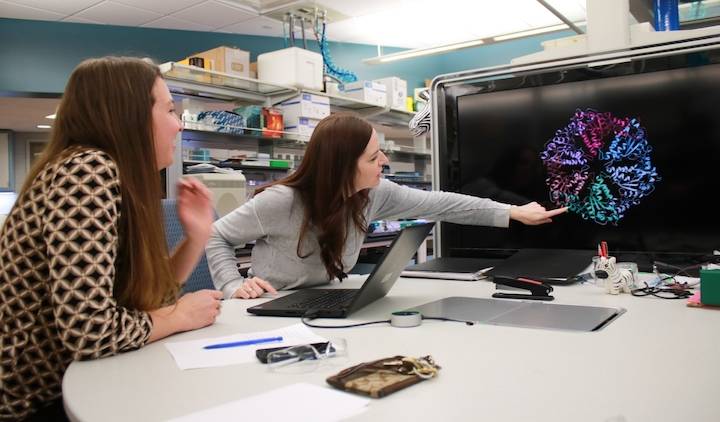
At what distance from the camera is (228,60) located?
413cm

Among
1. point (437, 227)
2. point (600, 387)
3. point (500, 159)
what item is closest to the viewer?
point (600, 387)

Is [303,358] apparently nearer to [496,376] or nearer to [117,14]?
[496,376]

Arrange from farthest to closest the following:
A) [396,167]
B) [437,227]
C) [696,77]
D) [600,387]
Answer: [396,167]
[437,227]
[696,77]
[600,387]

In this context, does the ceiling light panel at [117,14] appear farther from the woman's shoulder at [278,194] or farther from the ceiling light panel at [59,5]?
the woman's shoulder at [278,194]

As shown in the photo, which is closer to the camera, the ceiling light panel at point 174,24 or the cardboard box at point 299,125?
the cardboard box at point 299,125

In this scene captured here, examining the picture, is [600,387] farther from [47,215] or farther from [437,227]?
[437,227]

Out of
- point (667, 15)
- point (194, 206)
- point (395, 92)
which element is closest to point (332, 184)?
point (194, 206)

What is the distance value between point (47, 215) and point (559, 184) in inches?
56.9

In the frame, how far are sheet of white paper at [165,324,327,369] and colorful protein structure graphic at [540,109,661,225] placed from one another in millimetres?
1083

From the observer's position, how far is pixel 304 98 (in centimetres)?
433

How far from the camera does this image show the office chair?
1618 millimetres

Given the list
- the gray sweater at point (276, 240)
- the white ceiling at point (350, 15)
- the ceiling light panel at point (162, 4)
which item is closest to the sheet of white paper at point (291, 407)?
the gray sweater at point (276, 240)

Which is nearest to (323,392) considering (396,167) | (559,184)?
(559,184)

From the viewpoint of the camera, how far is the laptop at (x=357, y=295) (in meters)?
1.16
